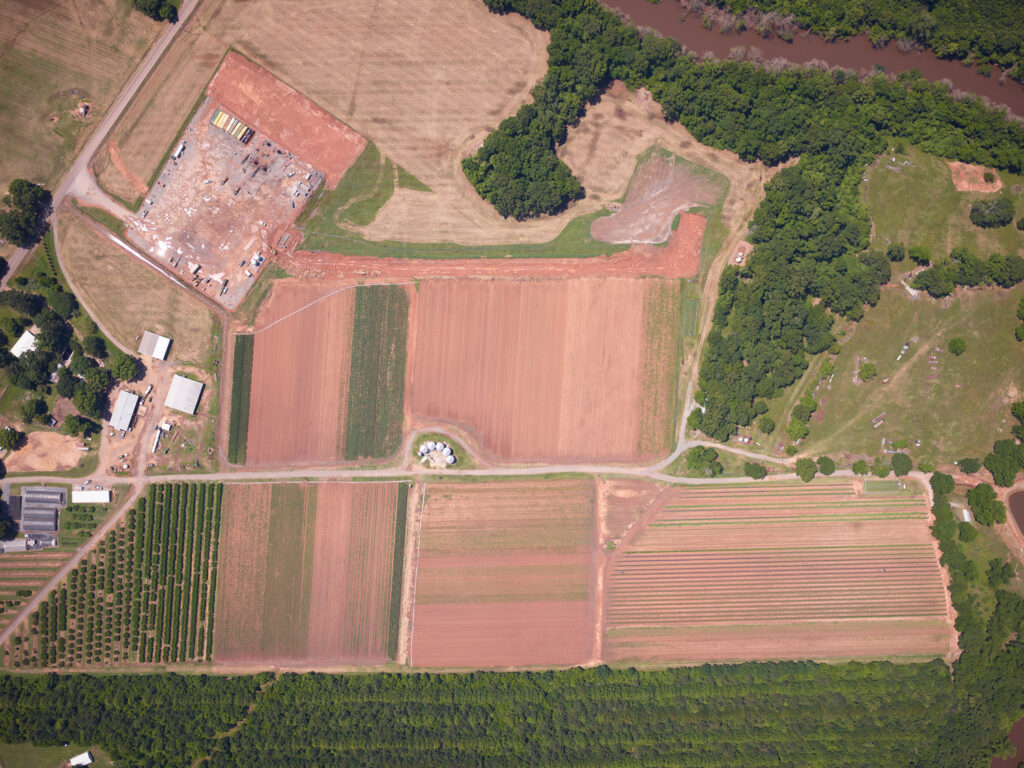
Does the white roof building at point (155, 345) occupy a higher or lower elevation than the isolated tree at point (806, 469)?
higher

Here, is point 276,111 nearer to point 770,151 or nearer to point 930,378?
point 770,151

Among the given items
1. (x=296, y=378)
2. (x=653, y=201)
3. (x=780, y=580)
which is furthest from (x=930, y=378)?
(x=296, y=378)

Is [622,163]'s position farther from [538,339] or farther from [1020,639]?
[1020,639]

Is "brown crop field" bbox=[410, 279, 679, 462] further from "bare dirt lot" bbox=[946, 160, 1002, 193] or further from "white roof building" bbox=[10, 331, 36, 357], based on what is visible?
"white roof building" bbox=[10, 331, 36, 357]

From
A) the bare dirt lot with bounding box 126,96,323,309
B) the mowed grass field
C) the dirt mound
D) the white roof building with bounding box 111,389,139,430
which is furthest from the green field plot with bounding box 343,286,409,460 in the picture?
the dirt mound

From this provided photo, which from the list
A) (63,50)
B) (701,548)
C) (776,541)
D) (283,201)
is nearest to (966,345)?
(776,541)

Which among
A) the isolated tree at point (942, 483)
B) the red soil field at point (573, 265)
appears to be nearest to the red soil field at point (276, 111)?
the red soil field at point (573, 265)

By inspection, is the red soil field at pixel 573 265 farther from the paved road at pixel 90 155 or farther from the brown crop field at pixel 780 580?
the paved road at pixel 90 155
